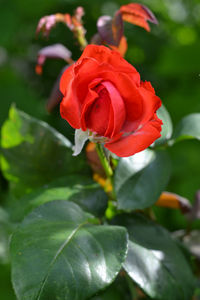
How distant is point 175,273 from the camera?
484 mm

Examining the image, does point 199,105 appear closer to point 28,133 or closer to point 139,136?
point 28,133

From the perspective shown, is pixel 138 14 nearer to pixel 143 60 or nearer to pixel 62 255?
pixel 62 255

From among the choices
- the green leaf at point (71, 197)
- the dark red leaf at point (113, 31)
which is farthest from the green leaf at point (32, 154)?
the dark red leaf at point (113, 31)

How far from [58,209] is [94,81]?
152 mm

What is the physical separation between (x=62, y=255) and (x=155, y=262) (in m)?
0.14

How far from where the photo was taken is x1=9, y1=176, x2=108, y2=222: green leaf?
0.51m

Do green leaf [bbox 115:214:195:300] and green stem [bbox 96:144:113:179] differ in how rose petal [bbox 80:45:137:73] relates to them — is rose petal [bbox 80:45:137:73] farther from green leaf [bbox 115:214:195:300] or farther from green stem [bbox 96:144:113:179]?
green leaf [bbox 115:214:195:300]

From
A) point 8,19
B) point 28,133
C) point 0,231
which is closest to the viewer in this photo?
point 28,133

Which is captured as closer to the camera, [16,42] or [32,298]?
[32,298]

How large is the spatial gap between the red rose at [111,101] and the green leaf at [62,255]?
0.10 metres

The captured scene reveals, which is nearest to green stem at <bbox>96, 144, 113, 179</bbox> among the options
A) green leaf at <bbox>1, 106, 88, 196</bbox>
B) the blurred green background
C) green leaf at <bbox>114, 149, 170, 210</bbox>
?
green leaf at <bbox>114, 149, 170, 210</bbox>

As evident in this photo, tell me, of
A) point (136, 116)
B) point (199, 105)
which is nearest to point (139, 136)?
point (136, 116)

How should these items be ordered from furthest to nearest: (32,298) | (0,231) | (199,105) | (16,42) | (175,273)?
(16,42) < (199,105) < (0,231) < (175,273) < (32,298)

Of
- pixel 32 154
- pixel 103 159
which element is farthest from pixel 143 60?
pixel 103 159
